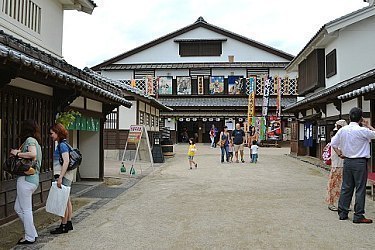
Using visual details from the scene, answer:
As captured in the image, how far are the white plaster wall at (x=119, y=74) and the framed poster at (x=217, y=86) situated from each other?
715 cm

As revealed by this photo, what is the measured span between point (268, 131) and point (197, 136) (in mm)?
7618

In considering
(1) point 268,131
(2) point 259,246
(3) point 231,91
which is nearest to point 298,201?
(2) point 259,246

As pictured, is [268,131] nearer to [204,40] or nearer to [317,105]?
[204,40]

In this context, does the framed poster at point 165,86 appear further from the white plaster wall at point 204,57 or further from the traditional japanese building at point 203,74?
the white plaster wall at point 204,57

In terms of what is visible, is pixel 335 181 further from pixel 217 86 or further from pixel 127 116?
pixel 217 86

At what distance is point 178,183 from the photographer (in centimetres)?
1191

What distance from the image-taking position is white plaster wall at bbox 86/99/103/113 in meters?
11.3

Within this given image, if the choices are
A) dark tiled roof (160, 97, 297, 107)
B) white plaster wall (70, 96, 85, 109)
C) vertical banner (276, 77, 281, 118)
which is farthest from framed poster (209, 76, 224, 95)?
white plaster wall (70, 96, 85, 109)

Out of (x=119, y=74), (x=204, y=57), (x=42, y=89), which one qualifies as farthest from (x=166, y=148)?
(x=204, y=57)

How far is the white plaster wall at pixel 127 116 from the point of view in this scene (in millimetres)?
21109

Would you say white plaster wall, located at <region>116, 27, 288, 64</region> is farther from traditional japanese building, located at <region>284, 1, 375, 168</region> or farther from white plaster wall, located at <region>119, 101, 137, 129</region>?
white plaster wall, located at <region>119, 101, 137, 129</region>

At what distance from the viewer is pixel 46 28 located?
11.3m

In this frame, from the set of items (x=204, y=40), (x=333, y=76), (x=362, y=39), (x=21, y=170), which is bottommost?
(x=21, y=170)

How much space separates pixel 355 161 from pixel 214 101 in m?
26.9
